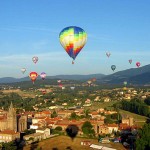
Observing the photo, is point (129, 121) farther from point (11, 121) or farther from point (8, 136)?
point (8, 136)

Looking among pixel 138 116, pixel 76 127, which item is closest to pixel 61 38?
pixel 76 127

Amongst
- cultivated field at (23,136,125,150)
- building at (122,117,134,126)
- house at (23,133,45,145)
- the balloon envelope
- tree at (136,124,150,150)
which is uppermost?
the balloon envelope

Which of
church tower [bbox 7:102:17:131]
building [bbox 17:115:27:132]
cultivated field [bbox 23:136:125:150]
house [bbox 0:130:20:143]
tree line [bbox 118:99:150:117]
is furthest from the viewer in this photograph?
tree line [bbox 118:99:150:117]

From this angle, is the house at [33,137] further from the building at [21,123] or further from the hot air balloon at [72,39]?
the hot air balloon at [72,39]

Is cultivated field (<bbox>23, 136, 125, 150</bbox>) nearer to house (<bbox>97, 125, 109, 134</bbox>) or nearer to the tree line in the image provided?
house (<bbox>97, 125, 109, 134</bbox>)

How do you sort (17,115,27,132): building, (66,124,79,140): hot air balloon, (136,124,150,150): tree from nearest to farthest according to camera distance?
(136,124,150,150): tree, (66,124,79,140): hot air balloon, (17,115,27,132): building

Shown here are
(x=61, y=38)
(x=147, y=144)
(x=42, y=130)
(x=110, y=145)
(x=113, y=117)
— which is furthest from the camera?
(x=113, y=117)

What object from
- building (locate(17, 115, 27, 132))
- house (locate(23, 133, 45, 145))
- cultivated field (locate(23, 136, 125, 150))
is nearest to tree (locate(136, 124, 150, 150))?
cultivated field (locate(23, 136, 125, 150))

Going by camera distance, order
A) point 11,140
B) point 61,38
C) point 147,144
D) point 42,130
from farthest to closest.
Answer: point 42,130 < point 11,140 < point 61,38 < point 147,144

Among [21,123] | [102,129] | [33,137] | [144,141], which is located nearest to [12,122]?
[21,123]

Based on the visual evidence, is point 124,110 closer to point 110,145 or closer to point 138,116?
point 138,116
